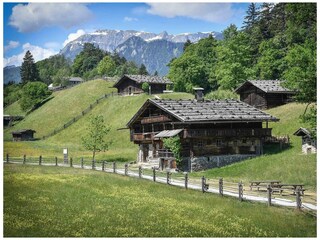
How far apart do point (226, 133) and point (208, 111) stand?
292 centimetres

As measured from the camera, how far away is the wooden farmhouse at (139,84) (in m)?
92.7

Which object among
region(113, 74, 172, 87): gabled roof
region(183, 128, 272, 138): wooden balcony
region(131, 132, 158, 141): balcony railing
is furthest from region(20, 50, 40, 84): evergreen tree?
region(183, 128, 272, 138): wooden balcony

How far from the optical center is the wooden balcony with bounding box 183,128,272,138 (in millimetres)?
42906

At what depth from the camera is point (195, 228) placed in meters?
20.0

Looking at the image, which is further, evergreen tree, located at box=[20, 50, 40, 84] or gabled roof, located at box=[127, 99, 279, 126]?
evergreen tree, located at box=[20, 50, 40, 84]

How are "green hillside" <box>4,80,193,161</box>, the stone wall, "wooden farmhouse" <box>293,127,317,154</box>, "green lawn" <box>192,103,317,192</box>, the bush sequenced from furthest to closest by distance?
the bush
"green hillside" <box>4,80,193,161</box>
the stone wall
"wooden farmhouse" <box>293,127,317,154</box>
"green lawn" <box>192,103,317,192</box>

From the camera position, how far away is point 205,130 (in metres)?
43.5

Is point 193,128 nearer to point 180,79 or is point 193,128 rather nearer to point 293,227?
point 293,227

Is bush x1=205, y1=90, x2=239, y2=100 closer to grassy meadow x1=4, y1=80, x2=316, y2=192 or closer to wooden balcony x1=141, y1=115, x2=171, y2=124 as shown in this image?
grassy meadow x1=4, y1=80, x2=316, y2=192

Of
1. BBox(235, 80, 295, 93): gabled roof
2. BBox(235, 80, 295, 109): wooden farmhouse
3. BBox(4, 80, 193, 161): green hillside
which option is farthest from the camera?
BBox(4, 80, 193, 161): green hillside

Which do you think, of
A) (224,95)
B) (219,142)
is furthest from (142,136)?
(224,95)

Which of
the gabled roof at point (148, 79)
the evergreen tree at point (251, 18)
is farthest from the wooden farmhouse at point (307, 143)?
the evergreen tree at point (251, 18)

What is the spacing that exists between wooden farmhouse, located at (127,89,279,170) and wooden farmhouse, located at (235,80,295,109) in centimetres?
1616

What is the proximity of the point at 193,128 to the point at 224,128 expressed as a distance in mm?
3686
